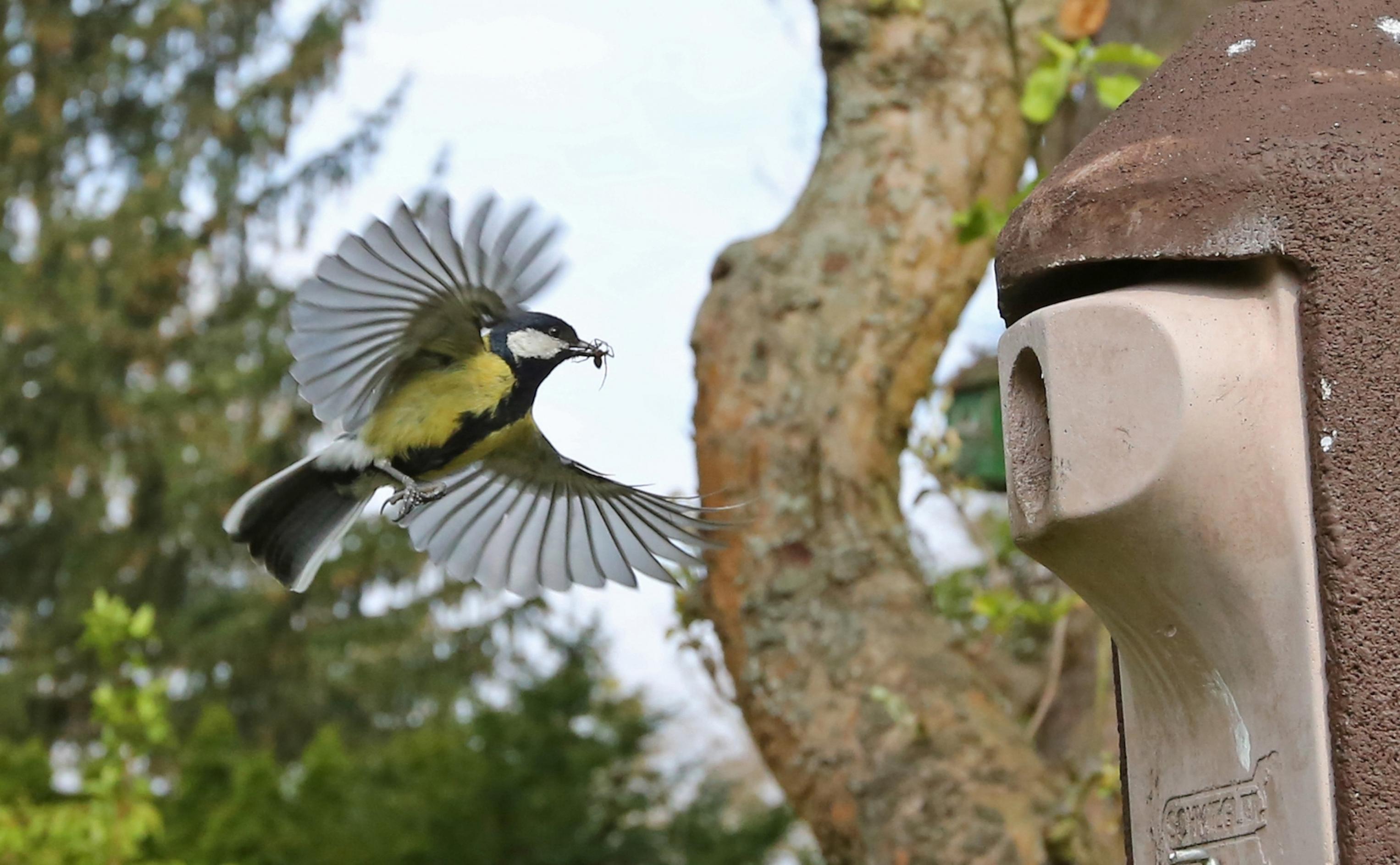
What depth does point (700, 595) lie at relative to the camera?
12.9 ft

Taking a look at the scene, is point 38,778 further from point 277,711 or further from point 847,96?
point 277,711

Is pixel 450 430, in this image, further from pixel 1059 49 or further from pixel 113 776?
pixel 113 776

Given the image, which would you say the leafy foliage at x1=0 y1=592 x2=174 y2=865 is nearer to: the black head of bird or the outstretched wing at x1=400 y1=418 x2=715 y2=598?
the outstretched wing at x1=400 y1=418 x2=715 y2=598

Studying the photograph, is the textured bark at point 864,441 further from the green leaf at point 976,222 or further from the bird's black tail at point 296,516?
the bird's black tail at point 296,516

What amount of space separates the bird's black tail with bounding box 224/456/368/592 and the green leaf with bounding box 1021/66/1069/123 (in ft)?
6.32

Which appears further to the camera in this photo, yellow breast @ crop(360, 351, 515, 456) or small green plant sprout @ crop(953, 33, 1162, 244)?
small green plant sprout @ crop(953, 33, 1162, 244)

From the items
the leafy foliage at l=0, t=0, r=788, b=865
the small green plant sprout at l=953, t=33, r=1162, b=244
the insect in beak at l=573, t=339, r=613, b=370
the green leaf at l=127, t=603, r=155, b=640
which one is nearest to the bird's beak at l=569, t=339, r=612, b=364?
the insect in beak at l=573, t=339, r=613, b=370

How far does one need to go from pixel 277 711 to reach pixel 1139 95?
10.0m

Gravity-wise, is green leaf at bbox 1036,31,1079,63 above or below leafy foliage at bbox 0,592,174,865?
above

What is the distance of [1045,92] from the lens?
398 cm

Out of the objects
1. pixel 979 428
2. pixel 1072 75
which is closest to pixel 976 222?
pixel 1072 75

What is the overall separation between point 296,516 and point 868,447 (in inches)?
58.7

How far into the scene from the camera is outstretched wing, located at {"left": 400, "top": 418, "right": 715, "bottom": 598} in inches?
121

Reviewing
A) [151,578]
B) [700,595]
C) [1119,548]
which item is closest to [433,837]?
[700,595]
